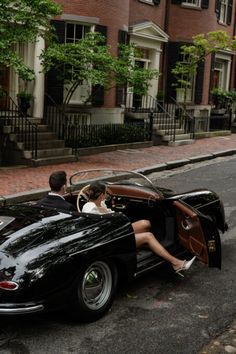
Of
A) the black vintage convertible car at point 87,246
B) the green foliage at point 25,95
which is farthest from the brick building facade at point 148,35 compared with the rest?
the black vintage convertible car at point 87,246

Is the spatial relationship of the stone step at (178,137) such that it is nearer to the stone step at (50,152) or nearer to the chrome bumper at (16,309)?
the stone step at (50,152)

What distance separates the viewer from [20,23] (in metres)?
12.4

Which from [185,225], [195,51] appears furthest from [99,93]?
[185,225]

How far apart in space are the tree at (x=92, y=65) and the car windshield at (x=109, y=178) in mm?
7778

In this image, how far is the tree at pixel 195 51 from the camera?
21.0m

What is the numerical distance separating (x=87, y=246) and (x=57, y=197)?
100 centimetres

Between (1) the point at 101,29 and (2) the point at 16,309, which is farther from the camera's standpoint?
(1) the point at 101,29

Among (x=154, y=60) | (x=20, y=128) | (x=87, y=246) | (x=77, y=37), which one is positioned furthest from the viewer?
(x=154, y=60)

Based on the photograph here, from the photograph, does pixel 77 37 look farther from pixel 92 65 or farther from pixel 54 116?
pixel 92 65

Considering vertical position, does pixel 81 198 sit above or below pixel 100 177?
below

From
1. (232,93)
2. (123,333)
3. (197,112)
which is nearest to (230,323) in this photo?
(123,333)

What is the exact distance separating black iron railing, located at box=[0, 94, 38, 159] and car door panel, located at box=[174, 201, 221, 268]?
331 inches

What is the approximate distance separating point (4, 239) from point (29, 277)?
53 centimetres

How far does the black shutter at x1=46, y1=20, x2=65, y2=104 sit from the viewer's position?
16.8 meters
